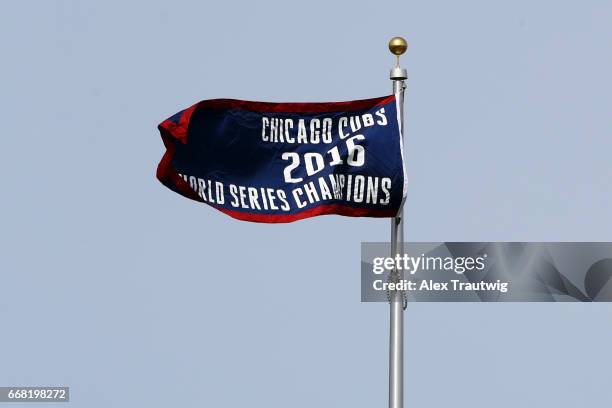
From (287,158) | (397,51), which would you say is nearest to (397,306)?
(287,158)

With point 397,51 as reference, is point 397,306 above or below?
below

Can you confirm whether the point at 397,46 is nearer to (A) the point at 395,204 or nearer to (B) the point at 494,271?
(A) the point at 395,204

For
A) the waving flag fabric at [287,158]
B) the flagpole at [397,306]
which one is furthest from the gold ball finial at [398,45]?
the waving flag fabric at [287,158]

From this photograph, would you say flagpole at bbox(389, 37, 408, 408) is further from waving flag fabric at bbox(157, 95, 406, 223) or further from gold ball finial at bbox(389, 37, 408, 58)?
waving flag fabric at bbox(157, 95, 406, 223)

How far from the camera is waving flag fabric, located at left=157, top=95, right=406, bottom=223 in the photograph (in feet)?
87.8

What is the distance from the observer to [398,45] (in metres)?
26.8

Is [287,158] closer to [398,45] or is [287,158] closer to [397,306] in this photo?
[398,45]

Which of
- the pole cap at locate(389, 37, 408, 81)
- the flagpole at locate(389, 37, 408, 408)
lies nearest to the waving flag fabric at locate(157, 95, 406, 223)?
the flagpole at locate(389, 37, 408, 408)

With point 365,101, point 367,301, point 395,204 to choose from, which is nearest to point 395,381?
point 395,204

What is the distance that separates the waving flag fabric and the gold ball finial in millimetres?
688

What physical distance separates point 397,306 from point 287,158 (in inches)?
116

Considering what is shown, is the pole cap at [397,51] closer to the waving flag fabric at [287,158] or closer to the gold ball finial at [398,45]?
the gold ball finial at [398,45]

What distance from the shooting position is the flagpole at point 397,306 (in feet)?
86.8

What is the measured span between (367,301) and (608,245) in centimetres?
756
